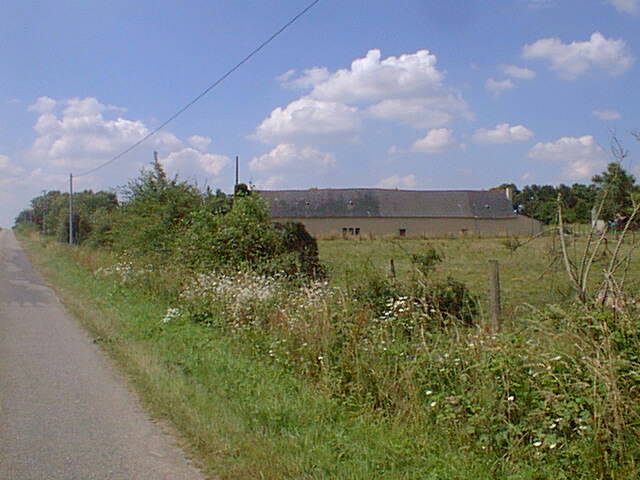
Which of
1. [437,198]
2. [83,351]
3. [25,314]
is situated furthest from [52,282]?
[437,198]

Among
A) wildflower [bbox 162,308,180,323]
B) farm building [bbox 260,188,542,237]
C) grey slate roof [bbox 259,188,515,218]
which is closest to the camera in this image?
wildflower [bbox 162,308,180,323]

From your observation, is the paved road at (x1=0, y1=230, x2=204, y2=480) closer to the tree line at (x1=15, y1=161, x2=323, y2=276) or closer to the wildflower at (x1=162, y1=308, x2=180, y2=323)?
the wildflower at (x1=162, y1=308, x2=180, y2=323)

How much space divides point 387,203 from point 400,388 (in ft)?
A: 235

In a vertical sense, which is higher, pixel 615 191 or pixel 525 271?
pixel 615 191

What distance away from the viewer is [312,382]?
733 cm

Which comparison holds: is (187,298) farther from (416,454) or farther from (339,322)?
(416,454)

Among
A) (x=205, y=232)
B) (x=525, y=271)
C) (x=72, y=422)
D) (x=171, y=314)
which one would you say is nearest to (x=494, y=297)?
(x=72, y=422)

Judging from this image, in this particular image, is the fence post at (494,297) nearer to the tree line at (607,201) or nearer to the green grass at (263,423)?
the tree line at (607,201)

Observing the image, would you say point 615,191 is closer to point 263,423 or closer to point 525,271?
point 263,423

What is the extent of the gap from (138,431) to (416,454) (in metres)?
2.63

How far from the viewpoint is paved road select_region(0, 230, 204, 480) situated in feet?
17.0

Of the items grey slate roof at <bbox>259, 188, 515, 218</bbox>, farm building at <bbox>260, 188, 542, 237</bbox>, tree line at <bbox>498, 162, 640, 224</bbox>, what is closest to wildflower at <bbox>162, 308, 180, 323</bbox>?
tree line at <bbox>498, 162, 640, 224</bbox>

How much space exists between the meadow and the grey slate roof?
66102 millimetres

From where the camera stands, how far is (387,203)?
77.4 metres
